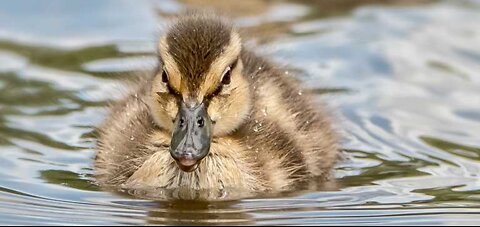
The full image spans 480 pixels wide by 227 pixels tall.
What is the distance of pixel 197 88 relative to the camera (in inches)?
204

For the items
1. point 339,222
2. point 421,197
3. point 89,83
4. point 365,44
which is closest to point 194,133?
point 339,222

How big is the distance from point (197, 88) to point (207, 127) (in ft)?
0.48

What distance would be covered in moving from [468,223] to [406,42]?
3555 millimetres

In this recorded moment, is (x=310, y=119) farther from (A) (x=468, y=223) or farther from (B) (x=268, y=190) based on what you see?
(A) (x=468, y=223)

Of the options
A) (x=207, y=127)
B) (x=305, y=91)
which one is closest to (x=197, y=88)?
(x=207, y=127)

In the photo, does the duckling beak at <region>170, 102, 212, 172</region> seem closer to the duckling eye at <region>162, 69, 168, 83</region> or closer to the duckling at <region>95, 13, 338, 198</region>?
the duckling at <region>95, 13, 338, 198</region>

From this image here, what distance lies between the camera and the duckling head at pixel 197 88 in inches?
202

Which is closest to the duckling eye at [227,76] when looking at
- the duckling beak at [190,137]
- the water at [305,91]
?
the duckling beak at [190,137]

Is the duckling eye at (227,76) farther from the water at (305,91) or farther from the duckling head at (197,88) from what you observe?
the water at (305,91)

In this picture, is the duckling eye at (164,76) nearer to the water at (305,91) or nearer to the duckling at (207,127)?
the duckling at (207,127)

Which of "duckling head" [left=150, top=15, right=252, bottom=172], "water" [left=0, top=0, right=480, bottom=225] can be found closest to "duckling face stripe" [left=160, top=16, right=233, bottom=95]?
"duckling head" [left=150, top=15, right=252, bottom=172]

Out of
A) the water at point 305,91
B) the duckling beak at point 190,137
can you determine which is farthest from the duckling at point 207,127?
the water at point 305,91

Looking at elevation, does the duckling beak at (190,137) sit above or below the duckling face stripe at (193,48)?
below

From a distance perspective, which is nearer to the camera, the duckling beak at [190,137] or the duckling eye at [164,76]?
the duckling beak at [190,137]
